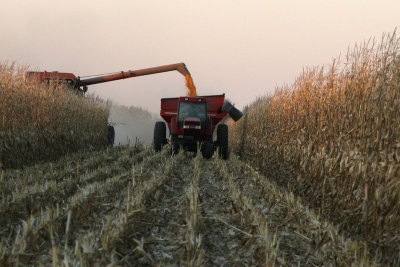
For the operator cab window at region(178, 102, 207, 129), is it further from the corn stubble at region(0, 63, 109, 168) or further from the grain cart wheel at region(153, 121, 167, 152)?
the corn stubble at region(0, 63, 109, 168)

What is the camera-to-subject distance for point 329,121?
532 cm

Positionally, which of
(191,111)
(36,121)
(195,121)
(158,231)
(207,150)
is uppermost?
(191,111)

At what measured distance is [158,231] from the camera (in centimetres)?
374

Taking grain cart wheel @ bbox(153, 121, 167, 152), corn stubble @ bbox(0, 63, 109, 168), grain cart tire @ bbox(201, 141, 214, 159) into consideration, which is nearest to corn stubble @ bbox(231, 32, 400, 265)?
grain cart tire @ bbox(201, 141, 214, 159)

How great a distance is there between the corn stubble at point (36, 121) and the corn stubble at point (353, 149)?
644 centimetres

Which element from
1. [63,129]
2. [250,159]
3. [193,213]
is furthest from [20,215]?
[250,159]

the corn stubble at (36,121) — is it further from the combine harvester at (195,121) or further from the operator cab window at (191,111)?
the operator cab window at (191,111)

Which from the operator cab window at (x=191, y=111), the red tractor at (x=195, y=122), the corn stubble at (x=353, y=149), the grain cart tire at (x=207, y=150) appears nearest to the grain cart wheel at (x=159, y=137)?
the red tractor at (x=195, y=122)

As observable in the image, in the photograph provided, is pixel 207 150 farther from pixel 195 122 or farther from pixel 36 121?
pixel 36 121

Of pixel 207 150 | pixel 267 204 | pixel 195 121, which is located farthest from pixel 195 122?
pixel 267 204

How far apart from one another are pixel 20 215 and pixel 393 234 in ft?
14.2

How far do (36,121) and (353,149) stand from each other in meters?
7.96

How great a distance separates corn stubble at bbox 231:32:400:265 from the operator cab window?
388 centimetres

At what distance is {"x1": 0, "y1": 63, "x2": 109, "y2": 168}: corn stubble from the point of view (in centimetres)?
800
